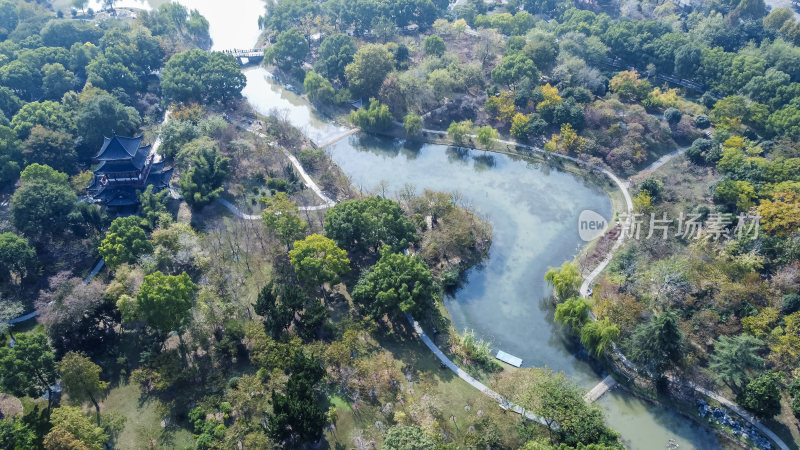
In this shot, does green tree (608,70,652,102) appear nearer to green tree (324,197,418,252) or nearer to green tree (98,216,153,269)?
green tree (324,197,418,252)

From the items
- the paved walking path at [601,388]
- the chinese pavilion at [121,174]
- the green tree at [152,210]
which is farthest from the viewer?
the chinese pavilion at [121,174]

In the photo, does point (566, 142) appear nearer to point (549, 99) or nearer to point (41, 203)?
point (549, 99)

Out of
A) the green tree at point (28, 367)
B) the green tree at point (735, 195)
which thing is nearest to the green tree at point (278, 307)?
the green tree at point (28, 367)

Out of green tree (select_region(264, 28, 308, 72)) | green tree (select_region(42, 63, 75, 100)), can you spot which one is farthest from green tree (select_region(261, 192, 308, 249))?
green tree (select_region(42, 63, 75, 100))

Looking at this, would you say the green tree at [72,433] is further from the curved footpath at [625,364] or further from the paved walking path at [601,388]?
the paved walking path at [601,388]

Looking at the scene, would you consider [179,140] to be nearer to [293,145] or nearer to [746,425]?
[293,145]

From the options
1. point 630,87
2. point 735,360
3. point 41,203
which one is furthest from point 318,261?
point 630,87
